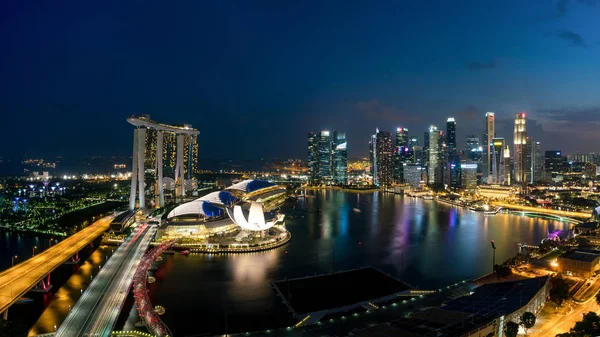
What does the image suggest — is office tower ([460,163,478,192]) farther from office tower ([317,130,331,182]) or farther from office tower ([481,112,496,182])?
office tower ([317,130,331,182])

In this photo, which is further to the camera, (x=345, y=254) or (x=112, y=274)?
(x=345, y=254)

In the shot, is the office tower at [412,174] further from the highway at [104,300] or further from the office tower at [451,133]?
the highway at [104,300]

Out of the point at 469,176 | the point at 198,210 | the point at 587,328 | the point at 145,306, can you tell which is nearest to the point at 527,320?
the point at 587,328

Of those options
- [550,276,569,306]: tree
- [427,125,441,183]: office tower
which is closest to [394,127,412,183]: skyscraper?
[427,125,441,183]: office tower

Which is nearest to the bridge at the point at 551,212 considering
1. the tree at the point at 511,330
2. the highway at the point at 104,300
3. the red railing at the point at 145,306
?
the tree at the point at 511,330

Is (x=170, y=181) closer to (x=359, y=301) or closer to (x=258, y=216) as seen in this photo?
(x=258, y=216)

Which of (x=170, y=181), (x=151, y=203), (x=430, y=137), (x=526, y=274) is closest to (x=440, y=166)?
(x=430, y=137)

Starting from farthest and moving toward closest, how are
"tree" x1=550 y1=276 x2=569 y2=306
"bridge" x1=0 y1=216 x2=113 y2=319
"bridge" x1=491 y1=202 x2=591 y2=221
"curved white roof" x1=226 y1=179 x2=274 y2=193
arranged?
1. "curved white roof" x1=226 y1=179 x2=274 y2=193
2. "bridge" x1=491 y1=202 x2=591 y2=221
3. "tree" x1=550 y1=276 x2=569 y2=306
4. "bridge" x1=0 y1=216 x2=113 y2=319

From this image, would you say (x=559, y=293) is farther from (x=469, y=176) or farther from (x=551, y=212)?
(x=469, y=176)
